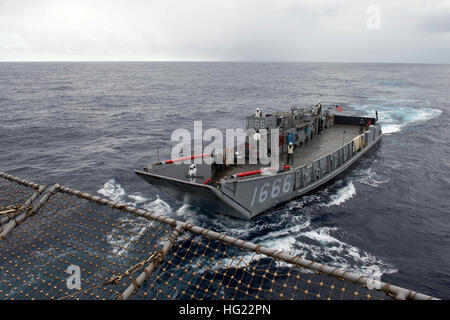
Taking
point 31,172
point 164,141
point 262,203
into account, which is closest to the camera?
point 262,203

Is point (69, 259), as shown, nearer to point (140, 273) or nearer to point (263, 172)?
point (140, 273)

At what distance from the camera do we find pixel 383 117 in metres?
64.1

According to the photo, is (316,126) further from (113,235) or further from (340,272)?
(340,272)

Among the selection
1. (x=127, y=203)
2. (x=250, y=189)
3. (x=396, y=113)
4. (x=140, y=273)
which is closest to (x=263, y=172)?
(x=250, y=189)

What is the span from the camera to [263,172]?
902 inches

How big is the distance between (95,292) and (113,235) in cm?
537

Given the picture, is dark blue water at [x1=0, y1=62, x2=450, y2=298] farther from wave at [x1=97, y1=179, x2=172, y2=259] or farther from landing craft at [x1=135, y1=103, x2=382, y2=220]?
landing craft at [x1=135, y1=103, x2=382, y2=220]

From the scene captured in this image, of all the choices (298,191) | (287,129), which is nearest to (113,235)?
(298,191)

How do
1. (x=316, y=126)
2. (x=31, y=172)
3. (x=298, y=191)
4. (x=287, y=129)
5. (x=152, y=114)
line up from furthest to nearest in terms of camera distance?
(x=152, y=114)
(x=316, y=126)
(x=31, y=172)
(x=287, y=129)
(x=298, y=191)

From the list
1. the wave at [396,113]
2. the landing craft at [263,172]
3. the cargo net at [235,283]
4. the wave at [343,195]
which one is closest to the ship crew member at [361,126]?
the landing craft at [263,172]

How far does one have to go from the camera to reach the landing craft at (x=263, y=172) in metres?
21.2

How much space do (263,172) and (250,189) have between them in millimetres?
1808

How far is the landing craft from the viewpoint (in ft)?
69.7

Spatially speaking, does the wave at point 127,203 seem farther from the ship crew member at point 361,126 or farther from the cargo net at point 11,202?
the ship crew member at point 361,126
